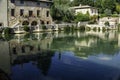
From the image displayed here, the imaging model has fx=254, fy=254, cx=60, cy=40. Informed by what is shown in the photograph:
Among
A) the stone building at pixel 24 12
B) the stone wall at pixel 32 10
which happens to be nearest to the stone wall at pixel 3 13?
the stone building at pixel 24 12

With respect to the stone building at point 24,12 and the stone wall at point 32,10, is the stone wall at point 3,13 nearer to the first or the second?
the stone building at point 24,12

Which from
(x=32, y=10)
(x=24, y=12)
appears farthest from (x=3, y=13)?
(x=32, y=10)

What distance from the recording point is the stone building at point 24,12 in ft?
161

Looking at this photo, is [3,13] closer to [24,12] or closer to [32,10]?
[24,12]

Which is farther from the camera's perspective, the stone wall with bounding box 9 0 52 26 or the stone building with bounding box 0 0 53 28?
the stone wall with bounding box 9 0 52 26

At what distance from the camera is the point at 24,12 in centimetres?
5438

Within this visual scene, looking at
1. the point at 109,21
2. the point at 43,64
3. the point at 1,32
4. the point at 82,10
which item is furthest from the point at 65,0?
the point at 43,64

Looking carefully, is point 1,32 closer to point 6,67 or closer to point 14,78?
point 6,67

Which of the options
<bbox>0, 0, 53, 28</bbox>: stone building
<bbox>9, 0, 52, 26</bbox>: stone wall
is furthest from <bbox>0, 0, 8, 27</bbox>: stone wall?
<bbox>9, 0, 52, 26</bbox>: stone wall

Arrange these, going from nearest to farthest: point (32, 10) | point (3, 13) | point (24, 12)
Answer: point (3, 13), point (24, 12), point (32, 10)

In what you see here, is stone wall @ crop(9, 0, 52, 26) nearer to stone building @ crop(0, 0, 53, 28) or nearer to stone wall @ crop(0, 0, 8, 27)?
stone building @ crop(0, 0, 53, 28)

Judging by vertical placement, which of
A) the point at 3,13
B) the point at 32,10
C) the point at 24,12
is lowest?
the point at 3,13

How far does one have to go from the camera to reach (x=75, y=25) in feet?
210

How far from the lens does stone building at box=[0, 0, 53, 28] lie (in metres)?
49.1
